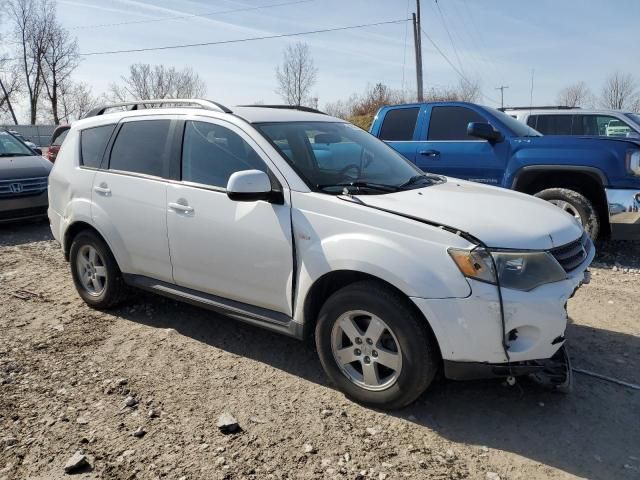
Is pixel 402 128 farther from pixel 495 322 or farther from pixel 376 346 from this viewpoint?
pixel 495 322

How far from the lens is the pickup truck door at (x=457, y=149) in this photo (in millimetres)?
6808

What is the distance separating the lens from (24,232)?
8.59 meters

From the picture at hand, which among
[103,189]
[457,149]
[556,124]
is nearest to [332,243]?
[103,189]

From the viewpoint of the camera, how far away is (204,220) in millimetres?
3709

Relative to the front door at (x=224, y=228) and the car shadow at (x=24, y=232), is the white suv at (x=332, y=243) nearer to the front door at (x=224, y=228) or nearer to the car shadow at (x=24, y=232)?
the front door at (x=224, y=228)

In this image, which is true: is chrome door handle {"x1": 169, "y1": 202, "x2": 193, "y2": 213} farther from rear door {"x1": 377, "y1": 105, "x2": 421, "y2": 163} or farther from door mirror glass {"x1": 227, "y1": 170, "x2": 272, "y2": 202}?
rear door {"x1": 377, "y1": 105, "x2": 421, "y2": 163}

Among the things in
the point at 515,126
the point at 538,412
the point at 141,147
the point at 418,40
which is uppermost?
the point at 418,40

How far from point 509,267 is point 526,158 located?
4186 mm

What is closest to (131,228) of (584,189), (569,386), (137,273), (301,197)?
(137,273)

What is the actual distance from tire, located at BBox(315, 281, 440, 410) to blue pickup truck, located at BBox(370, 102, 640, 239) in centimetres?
406

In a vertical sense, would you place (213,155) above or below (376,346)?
above

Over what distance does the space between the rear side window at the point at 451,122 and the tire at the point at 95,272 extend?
4.66m

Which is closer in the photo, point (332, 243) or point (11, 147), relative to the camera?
point (332, 243)

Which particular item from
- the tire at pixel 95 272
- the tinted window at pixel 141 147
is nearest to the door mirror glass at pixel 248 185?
the tinted window at pixel 141 147
